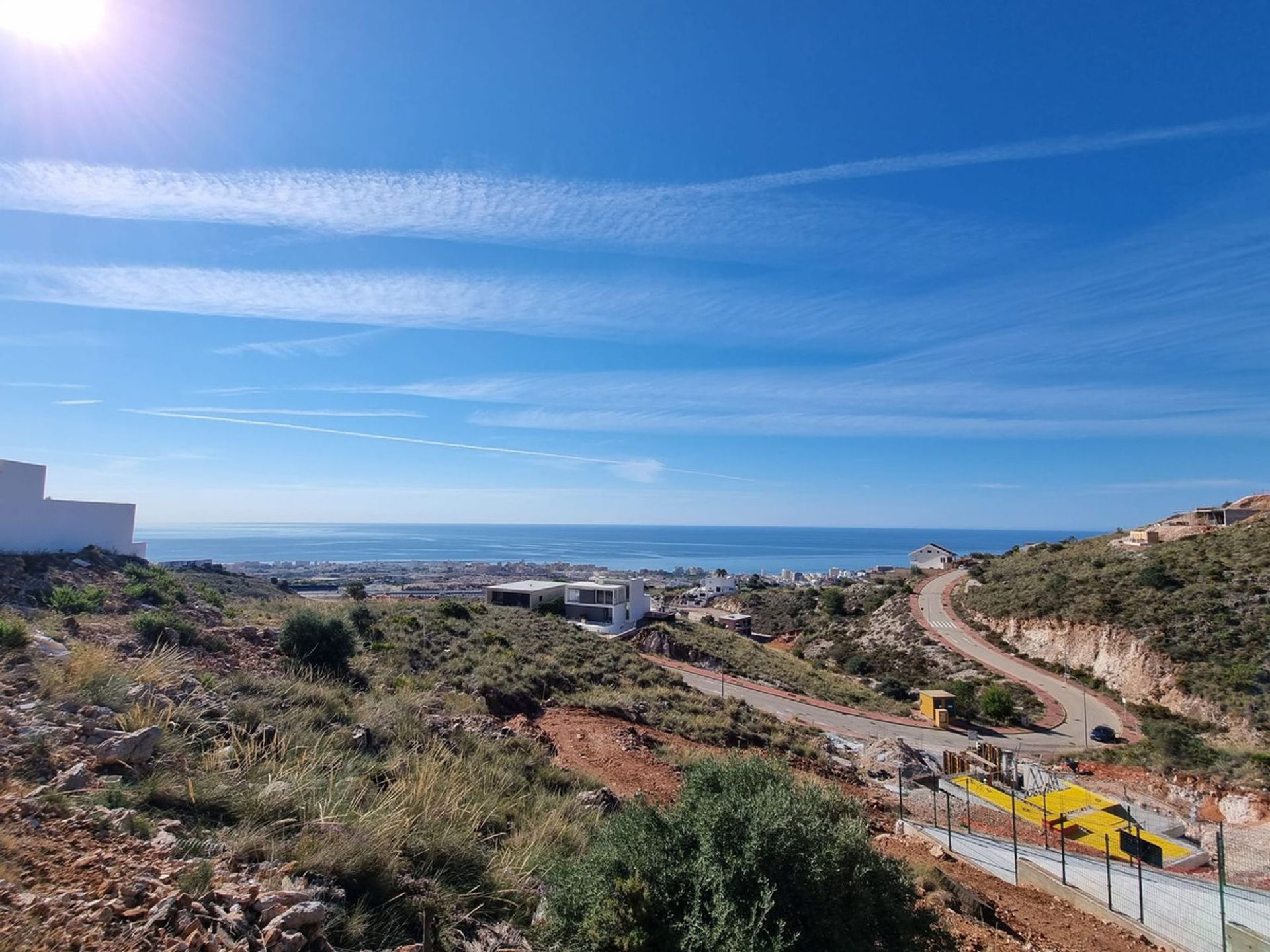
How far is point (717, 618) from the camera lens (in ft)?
181

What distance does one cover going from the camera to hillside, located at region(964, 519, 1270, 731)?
84.9 ft

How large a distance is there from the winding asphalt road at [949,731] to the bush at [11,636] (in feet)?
67.5

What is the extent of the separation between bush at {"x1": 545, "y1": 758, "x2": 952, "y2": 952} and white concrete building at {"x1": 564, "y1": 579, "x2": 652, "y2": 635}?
125 feet

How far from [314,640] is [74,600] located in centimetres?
475

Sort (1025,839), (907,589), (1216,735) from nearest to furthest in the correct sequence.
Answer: (1025,839) < (1216,735) < (907,589)

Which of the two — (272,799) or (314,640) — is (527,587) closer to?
(314,640)

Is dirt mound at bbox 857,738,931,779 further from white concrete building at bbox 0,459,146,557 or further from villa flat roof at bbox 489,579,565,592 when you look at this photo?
villa flat roof at bbox 489,579,565,592

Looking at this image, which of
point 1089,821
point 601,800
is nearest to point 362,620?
point 601,800

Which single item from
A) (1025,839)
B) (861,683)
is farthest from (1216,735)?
(1025,839)

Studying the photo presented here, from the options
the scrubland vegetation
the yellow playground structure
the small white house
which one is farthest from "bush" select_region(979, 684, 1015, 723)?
the small white house

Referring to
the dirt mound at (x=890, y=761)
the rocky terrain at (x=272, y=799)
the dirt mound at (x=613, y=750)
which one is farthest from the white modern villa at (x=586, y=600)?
the rocky terrain at (x=272, y=799)

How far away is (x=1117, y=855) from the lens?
1113cm

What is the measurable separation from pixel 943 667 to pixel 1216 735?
13.7 metres

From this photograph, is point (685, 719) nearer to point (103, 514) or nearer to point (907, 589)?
point (103, 514)
